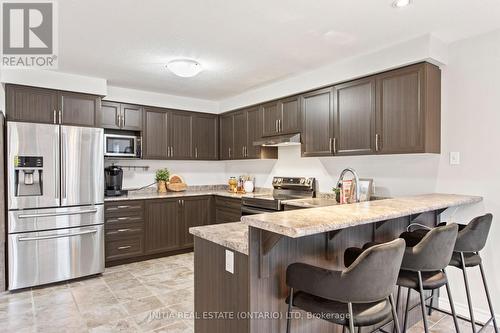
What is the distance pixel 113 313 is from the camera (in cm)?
278

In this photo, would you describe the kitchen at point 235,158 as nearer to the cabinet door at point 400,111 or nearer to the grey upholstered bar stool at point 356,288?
the cabinet door at point 400,111

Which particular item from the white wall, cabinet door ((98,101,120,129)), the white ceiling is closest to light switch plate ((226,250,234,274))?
the white ceiling

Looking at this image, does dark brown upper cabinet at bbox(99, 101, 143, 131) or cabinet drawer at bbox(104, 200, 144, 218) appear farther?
dark brown upper cabinet at bbox(99, 101, 143, 131)

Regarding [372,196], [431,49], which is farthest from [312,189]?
[431,49]

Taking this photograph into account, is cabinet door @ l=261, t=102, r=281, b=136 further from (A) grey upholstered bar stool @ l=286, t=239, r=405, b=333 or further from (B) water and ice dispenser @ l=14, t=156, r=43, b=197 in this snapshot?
(A) grey upholstered bar stool @ l=286, t=239, r=405, b=333

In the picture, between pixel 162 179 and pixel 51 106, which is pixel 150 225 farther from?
pixel 51 106

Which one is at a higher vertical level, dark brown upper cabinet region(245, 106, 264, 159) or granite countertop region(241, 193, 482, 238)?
dark brown upper cabinet region(245, 106, 264, 159)

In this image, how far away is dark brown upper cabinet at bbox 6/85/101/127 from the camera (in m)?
3.39

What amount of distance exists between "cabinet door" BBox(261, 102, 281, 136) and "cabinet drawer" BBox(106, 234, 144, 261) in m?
2.32

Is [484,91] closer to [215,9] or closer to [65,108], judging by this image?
[215,9]

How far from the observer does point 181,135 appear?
4953 mm

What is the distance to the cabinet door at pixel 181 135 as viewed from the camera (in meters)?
4.86

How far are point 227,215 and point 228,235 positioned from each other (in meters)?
2.82

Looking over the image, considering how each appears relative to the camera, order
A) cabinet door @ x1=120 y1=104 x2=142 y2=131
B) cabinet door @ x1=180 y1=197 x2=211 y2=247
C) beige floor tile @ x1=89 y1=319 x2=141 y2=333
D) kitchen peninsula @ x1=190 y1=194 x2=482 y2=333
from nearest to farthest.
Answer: kitchen peninsula @ x1=190 y1=194 x2=482 y2=333 < beige floor tile @ x1=89 y1=319 x2=141 y2=333 < cabinet door @ x1=120 y1=104 x2=142 y2=131 < cabinet door @ x1=180 y1=197 x2=211 y2=247
